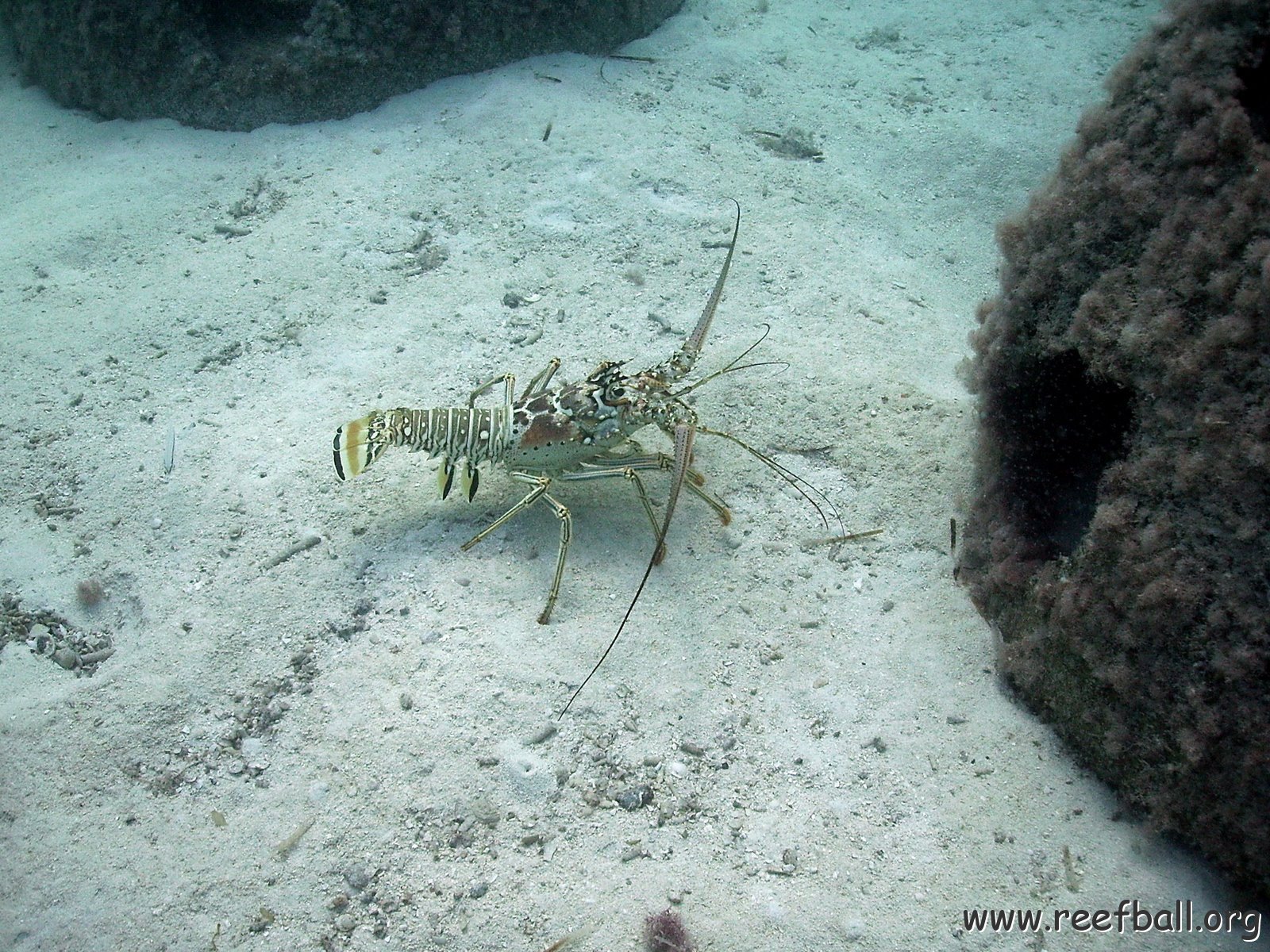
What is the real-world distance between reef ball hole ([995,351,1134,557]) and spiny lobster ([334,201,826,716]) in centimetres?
99

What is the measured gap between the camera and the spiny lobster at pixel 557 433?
400 centimetres

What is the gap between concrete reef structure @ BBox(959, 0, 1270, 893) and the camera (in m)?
2.45

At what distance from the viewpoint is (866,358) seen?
4852mm

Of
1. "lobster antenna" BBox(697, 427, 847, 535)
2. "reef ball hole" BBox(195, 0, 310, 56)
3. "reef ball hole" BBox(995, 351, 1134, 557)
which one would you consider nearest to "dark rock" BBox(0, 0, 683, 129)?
"reef ball hole" BBox(195, 0, 310, 56)

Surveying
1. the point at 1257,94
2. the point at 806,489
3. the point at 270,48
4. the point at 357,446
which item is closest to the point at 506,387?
the point at 357,446

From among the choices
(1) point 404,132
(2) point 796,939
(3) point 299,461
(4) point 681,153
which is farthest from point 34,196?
(2) point 796,939

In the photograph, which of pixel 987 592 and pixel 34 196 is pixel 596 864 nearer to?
pixel 987 592

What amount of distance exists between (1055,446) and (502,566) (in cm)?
267

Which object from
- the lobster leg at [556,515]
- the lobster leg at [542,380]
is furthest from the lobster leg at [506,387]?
the lobster leg at [556,515]

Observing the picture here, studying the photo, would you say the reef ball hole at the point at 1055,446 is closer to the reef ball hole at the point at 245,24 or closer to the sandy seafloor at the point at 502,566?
the sandy seafloor at the point at 502,566

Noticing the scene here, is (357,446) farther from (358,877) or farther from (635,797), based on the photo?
(635,797)

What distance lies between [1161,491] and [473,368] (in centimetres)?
372

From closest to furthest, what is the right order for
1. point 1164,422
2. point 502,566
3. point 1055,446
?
point 1164,422
point 1055,446
point 502,566

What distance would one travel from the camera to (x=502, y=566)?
3887 millimetres
